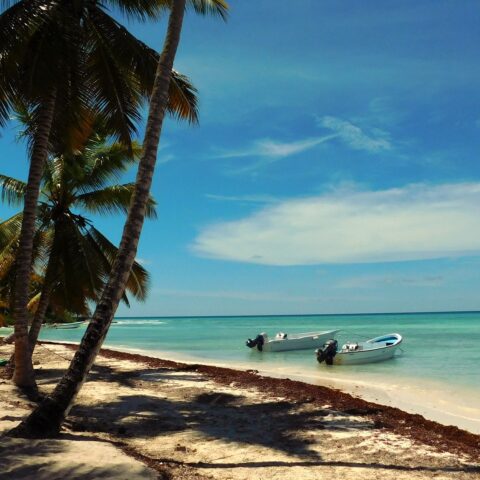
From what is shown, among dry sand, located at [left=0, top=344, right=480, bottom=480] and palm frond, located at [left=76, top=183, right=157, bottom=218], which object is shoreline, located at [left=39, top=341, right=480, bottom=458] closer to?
dry sand, located at [left=0, top=344, right=480, bottom=480]

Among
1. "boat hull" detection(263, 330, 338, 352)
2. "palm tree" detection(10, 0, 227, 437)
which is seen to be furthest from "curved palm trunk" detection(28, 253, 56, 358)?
"boat hull" detection(263, 330, 338, 352)

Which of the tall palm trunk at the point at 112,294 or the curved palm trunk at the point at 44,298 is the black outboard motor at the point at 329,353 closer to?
the curved palm trunk at the point at 44,298

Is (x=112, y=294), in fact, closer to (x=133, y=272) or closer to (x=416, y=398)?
(x=133, y=272)

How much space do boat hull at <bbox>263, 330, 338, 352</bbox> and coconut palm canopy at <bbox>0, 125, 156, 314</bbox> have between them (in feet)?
64.0

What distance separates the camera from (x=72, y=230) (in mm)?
15523

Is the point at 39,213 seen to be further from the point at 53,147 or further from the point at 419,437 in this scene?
the point at 419,437

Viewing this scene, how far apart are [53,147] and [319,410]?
10.0m

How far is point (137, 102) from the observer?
42.5ft

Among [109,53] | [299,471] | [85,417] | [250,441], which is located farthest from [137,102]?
[299,471]

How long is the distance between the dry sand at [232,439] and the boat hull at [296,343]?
20.8 m

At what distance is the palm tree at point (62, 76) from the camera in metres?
10.6

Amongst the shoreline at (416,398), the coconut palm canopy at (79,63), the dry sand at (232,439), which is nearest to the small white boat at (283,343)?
the shoreline at (416,398)

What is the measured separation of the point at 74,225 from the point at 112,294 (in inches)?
331

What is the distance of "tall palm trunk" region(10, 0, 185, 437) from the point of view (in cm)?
784
